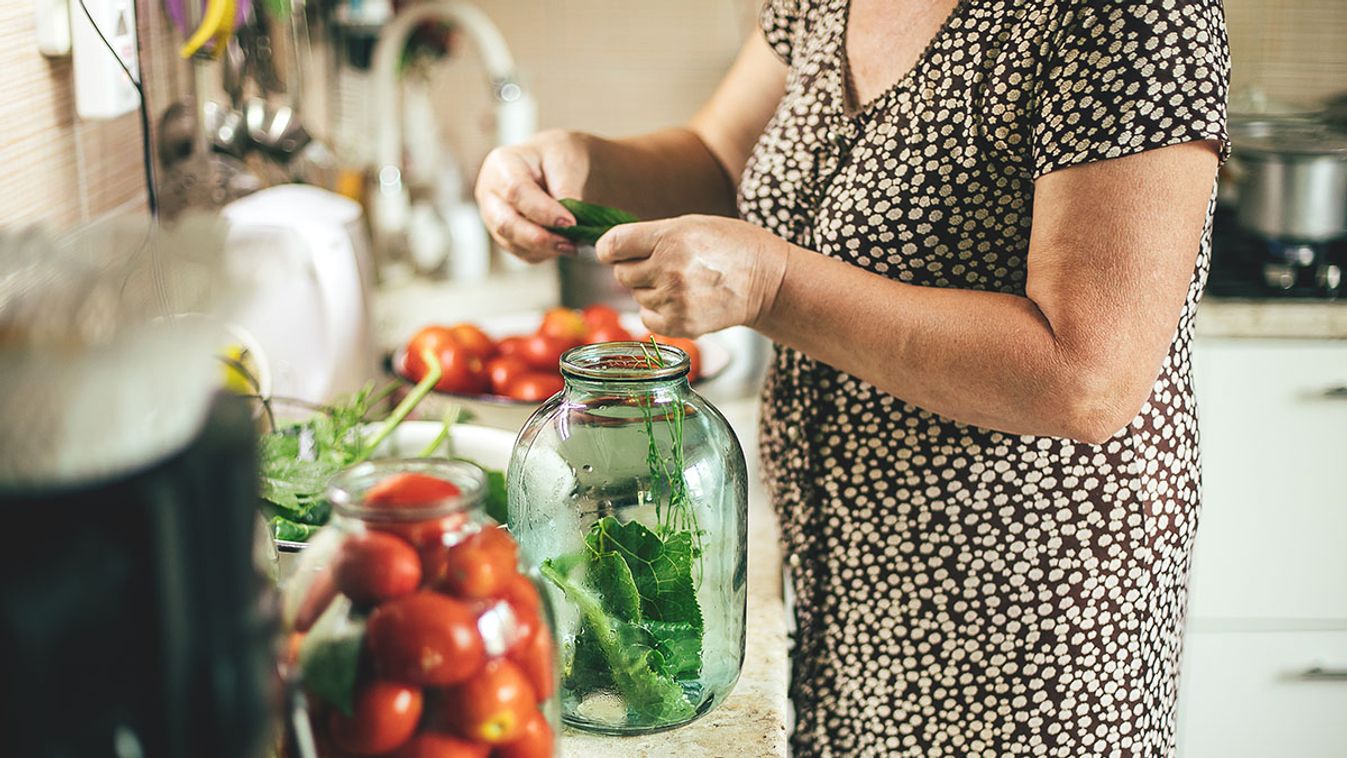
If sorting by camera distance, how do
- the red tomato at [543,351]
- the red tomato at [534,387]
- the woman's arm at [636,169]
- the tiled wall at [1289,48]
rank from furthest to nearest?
the tiled wall at [1289,48] → the red tomato at [543,351] → the red tomato at [534,387] → the woman's arm at [636,169]

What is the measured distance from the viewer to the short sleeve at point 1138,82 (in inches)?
33.6

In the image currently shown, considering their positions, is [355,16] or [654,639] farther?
[355,16]

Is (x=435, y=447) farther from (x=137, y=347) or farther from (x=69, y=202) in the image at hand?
(x=137, y=347)

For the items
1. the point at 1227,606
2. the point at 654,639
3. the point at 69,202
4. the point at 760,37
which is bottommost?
the point at 1227,606

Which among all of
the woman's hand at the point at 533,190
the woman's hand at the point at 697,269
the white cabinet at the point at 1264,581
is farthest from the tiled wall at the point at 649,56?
the woman's hand at the point at 697,269

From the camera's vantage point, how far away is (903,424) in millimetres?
1055

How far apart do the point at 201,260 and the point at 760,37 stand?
964mm

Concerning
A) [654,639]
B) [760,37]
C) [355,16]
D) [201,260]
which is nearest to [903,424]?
[654,639]

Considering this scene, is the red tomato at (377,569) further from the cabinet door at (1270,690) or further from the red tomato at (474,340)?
the cabinet door at (1270,690)

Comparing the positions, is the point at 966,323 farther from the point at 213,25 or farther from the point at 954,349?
the point at 213,25

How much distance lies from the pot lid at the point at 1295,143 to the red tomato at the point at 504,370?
127 centimetres

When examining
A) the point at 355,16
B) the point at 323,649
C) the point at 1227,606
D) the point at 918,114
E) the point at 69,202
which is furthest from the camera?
the point at 355,16

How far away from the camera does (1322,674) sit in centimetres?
199

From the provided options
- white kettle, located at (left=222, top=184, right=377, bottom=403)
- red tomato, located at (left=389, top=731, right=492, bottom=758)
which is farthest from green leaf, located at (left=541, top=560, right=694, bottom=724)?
white kettle, located at (left=222, top=184, right=377, bottom=403)
